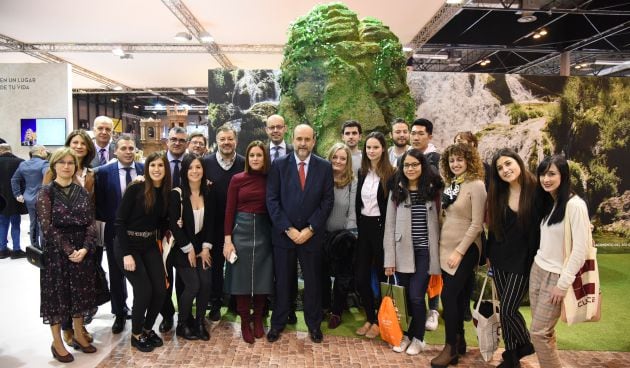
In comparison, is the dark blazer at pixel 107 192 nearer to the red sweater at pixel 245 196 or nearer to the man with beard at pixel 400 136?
the red sweater at pixel 245 196

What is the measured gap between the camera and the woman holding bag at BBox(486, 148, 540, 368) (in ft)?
9.99

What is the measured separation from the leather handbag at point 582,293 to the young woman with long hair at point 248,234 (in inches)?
90.7

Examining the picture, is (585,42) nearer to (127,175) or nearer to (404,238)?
(404,238)

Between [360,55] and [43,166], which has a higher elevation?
[360,55]

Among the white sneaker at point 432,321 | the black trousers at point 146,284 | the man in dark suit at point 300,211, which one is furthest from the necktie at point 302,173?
the white sneaker at point 432,321

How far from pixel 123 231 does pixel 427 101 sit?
223 inches

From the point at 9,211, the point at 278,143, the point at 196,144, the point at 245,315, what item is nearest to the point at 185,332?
the point at 245,315

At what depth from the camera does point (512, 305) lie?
313cm

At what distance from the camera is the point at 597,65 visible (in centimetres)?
1429

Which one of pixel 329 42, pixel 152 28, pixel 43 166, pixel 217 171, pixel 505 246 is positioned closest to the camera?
pixel 505 246

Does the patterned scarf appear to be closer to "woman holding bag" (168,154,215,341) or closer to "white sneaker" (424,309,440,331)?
"white sneaker" (424,309,440,331)

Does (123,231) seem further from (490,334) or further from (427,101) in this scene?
(427,101)

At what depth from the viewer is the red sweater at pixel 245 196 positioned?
12.6ft

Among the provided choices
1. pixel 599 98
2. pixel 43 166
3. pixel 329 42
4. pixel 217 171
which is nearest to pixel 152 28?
pixel 43 166
